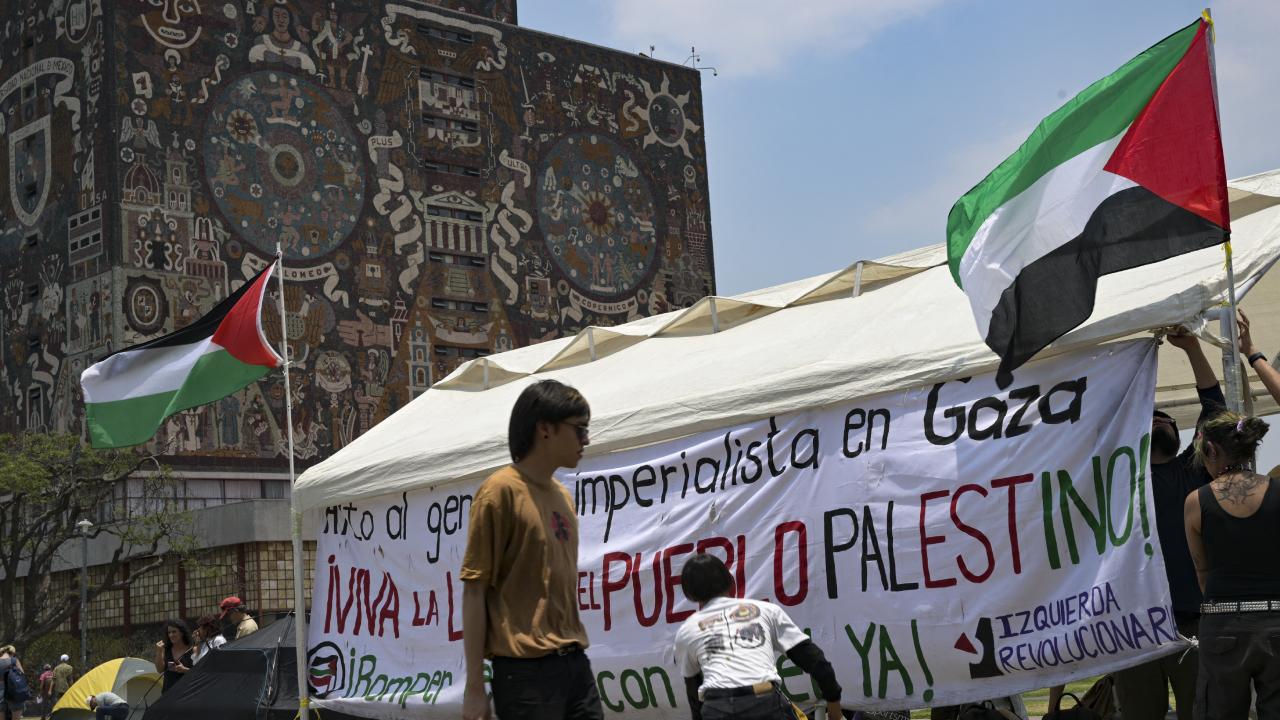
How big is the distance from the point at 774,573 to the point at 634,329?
3.52 m

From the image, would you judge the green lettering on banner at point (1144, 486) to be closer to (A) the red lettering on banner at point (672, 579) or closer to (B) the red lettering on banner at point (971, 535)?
(B) the red lettering on banner at point (971, 535)

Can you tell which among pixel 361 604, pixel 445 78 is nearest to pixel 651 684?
pixel 361 604

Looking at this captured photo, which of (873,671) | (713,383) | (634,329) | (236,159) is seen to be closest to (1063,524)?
(873,671)

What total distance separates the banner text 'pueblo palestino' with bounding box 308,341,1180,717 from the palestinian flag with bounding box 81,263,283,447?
10.6 ft

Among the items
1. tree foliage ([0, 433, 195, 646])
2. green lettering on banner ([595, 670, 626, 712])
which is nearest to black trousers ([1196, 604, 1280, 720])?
green lettering on banner ([595, 670, 626, 712])

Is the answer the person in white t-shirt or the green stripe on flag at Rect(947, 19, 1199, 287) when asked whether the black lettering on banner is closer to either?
the green stripe on flag at Rect(947, 19, 1199, 287)

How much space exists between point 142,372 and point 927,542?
285 inches

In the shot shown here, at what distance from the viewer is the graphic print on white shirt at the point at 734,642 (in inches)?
260

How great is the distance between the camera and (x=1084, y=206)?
7.58 m

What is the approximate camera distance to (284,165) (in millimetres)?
51219

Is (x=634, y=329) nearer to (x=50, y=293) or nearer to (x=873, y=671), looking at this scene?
(x=873, y=671)

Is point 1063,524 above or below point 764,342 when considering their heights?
below

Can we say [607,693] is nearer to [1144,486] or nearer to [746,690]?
[746,690]

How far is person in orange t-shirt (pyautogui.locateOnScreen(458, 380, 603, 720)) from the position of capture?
5.29 m
